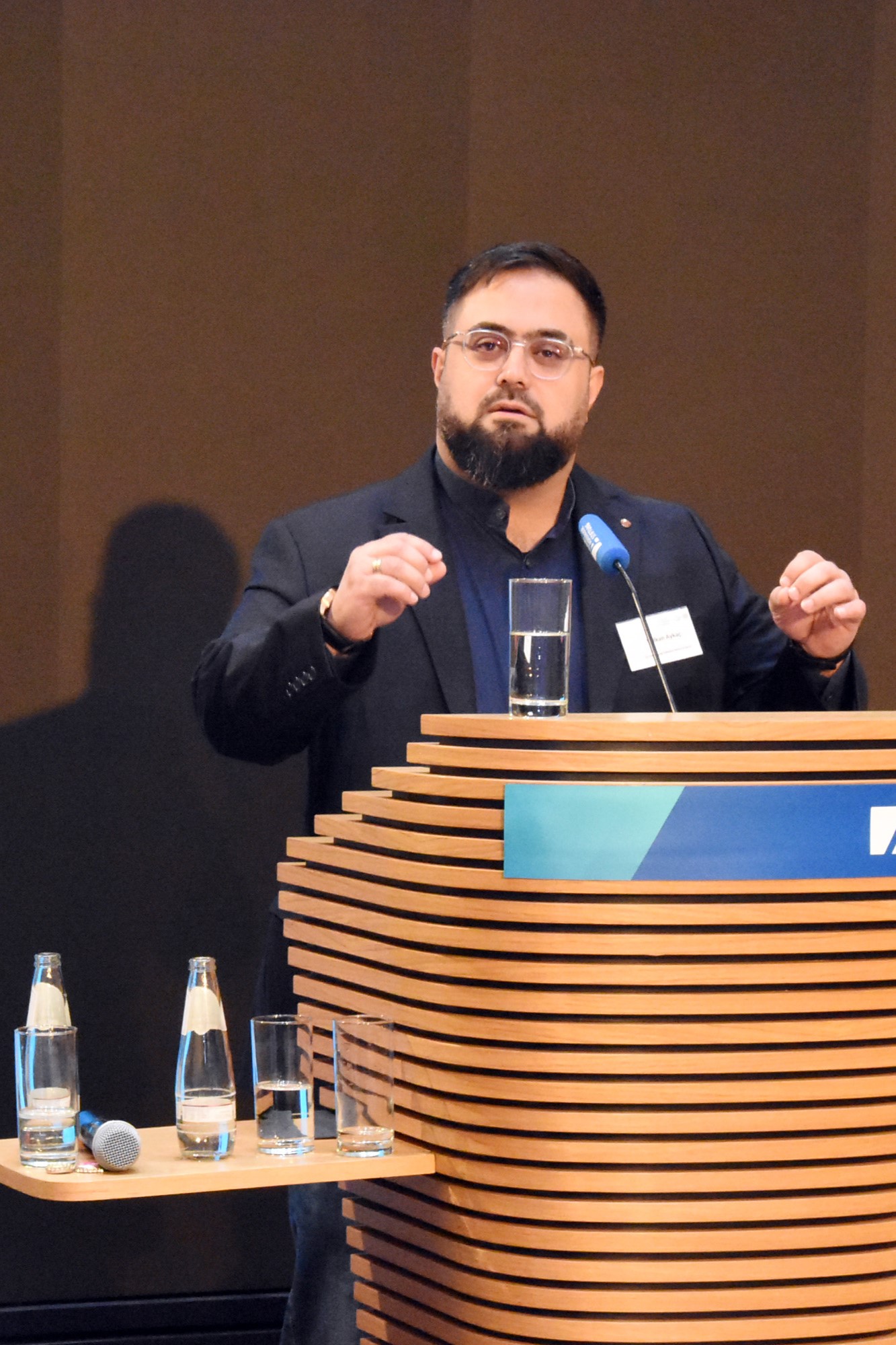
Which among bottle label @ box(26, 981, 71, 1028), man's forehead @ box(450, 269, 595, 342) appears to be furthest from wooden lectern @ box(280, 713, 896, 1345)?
man's forehead @ box(450, 269, 595, 342)

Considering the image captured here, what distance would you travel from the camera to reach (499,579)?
317 centimetres

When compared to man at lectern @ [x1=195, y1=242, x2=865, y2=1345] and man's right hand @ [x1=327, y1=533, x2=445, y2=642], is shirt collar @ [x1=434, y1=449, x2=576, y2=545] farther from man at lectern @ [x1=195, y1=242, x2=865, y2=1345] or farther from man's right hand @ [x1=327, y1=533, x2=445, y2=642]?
man's right hand @ [x1=327, y1=533, x2=445, y2=642]

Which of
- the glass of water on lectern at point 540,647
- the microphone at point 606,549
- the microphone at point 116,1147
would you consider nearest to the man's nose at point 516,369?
the microphone at point 606,549

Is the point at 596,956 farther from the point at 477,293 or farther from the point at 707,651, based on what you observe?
the point at 477,293

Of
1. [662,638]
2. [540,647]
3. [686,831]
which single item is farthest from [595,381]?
[686,831]

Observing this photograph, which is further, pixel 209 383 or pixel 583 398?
pixel 209 383

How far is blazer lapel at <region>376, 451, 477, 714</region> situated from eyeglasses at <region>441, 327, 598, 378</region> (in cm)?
24

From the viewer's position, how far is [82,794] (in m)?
4.04

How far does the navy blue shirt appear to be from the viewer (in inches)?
120

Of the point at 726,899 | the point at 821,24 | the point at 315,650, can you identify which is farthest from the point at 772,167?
the point at 726,899

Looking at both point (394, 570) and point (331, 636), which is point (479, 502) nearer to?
point (331, 636)

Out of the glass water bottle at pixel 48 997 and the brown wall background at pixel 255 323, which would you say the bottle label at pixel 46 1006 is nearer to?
the glass water bottle at pixel 48 997

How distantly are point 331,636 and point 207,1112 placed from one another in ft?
2.69

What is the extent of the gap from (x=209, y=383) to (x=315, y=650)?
164 cm
